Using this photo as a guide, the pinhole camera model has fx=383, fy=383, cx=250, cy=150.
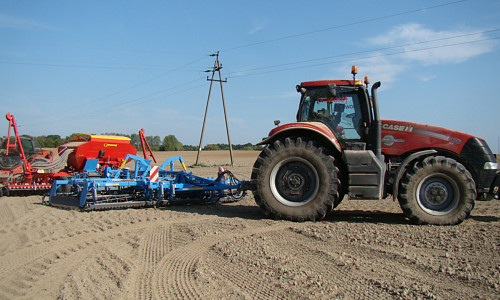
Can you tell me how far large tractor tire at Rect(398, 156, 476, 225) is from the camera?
5387 mm

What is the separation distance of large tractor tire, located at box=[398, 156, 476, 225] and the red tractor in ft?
0.04

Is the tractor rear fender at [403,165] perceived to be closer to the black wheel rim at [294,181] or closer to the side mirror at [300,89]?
the black wheel rim at [294,181]

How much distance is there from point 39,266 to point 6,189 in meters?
6.50

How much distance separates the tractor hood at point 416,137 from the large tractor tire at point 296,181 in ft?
3.23

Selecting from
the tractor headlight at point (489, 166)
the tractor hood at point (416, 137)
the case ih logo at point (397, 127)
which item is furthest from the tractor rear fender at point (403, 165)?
the tractor headlight at point (489, 166)

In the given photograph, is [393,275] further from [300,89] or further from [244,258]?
[300,89]

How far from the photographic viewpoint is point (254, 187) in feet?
20.2

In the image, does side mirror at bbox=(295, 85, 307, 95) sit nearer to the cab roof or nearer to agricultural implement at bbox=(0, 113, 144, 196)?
the cab roof

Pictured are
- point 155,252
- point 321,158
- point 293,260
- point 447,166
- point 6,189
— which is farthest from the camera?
point 6,189

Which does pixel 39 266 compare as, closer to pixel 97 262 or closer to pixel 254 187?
pixel 97 262

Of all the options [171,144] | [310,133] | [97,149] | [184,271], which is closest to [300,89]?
[310,133]

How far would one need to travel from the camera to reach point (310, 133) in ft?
19.9

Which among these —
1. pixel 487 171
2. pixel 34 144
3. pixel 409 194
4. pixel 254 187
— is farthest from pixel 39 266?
pixel 34 144

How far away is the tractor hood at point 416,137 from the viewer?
18.5ft
